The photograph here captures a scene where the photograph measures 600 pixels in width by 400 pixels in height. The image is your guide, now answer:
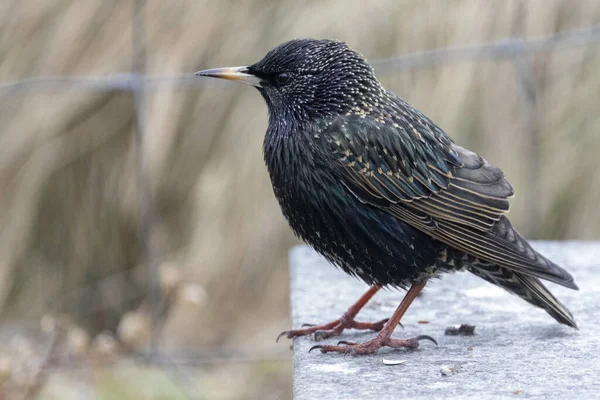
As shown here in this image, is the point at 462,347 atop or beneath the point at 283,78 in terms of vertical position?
beneath

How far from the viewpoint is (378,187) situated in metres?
3.21

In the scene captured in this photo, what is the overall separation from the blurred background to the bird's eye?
2.21 m

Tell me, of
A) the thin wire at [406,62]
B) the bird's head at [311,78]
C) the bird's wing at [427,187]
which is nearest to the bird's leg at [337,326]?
the bird's wing at [427,187]

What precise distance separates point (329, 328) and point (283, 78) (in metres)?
0.84

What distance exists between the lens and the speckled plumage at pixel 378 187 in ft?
10.4

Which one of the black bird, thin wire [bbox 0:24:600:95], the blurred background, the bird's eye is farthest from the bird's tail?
the blurred background

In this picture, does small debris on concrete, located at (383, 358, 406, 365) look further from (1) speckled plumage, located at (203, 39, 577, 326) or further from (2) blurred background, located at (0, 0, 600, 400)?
(2) blurred background, located at (0, 0, 600, 400)

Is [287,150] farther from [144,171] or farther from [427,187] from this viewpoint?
[144,171]

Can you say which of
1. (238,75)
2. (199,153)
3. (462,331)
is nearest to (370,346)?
(462,331)

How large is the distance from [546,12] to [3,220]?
3451 millimetres

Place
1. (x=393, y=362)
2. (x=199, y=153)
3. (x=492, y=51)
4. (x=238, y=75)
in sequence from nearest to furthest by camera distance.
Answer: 1. (x=393, y=362)
2. (x=238, y=75)
3. (x=492, y=51)
4. (x=199, y=153)

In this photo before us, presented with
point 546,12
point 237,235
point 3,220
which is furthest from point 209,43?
point 546,12

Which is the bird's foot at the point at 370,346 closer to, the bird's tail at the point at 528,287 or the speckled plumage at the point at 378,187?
the speckled plumage at the point at 378,187

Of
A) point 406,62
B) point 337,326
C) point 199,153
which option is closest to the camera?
point 337,326
